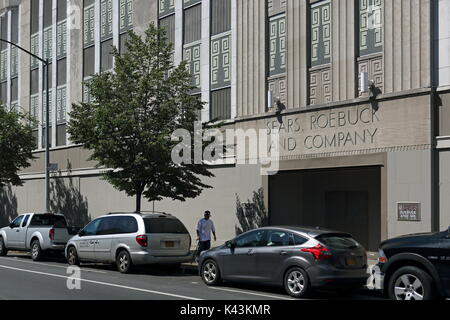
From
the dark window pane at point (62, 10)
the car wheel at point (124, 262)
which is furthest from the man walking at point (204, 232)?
the dark window pane at point (62, 10)

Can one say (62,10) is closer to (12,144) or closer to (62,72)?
(62,72)

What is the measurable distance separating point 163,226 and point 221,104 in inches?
319

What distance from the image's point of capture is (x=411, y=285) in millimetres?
11133

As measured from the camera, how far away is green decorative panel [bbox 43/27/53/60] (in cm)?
3569

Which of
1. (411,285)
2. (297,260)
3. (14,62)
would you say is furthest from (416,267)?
(14,62)

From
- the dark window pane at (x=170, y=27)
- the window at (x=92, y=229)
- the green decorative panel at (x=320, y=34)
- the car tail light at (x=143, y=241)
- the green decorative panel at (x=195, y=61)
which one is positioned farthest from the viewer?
the dark window pane at (x=170, y=27)

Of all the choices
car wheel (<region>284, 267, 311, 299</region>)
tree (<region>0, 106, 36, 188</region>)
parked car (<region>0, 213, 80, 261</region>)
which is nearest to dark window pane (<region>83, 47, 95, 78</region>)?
tree (<region>0, 106, 36, 188</region>)

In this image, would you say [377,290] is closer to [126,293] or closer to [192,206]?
[126,293]

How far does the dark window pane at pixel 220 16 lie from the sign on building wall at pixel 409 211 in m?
9.77

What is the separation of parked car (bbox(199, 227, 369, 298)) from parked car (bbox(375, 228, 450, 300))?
119 cm

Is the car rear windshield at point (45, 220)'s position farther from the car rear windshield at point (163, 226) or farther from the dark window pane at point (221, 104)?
the dark window pane at point (221, 104)

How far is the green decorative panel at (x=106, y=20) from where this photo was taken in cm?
3080

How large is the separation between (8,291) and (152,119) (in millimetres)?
8708

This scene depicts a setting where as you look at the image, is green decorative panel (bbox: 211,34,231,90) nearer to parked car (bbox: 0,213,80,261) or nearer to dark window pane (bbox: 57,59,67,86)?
parked car (bbox: 0,213,80,261)
